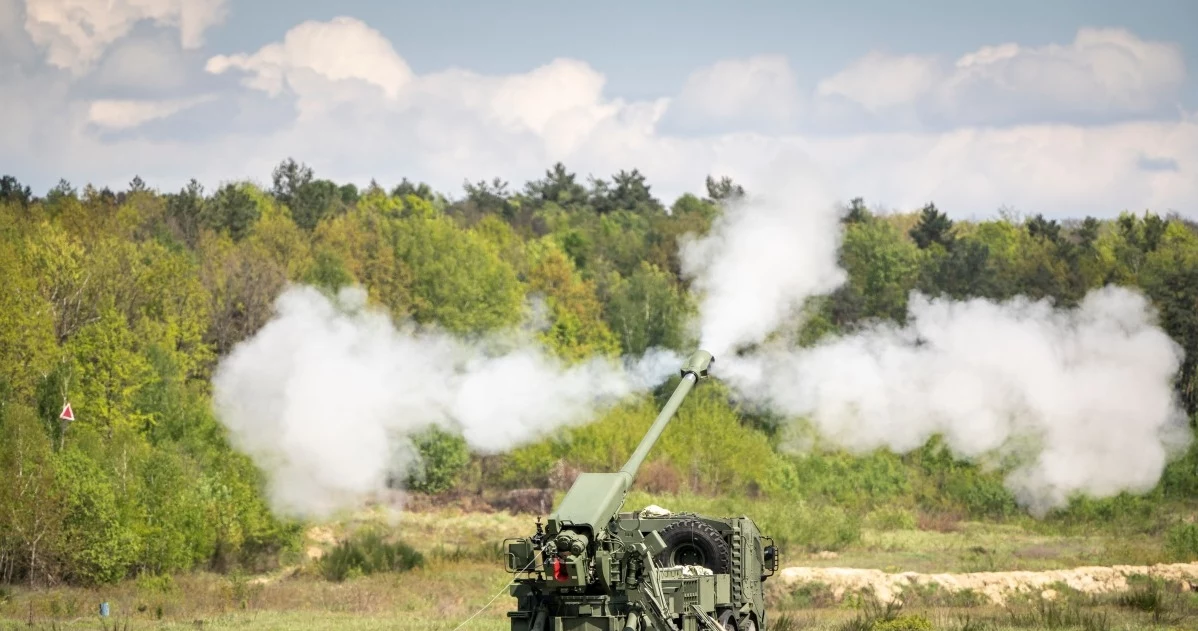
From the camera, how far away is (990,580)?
46.7 m

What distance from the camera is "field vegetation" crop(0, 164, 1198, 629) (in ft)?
152

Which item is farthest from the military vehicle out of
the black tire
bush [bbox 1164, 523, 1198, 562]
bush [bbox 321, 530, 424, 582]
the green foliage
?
the green foliage

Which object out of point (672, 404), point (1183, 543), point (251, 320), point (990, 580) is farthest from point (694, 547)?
point (251, 320)

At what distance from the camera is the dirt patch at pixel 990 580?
149 ft

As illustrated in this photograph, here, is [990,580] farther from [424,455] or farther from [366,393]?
[424,455]

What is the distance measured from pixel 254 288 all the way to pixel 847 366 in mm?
32965

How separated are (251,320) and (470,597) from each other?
24870 millimetres

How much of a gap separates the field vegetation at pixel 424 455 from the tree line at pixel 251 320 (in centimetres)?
13

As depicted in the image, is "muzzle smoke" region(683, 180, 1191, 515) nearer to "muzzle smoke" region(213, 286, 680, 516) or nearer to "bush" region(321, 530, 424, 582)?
"muzzle smoke" region(213, 286, 680, 516)

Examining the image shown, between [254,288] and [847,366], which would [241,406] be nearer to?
[847,366]

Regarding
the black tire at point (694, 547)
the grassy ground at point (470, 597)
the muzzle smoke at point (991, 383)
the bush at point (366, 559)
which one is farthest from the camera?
the bush at point (366, 559)

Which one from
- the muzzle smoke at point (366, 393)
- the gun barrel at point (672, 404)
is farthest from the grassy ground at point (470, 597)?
the gun barrel at point (672, 404)

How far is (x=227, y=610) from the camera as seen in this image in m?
41.2

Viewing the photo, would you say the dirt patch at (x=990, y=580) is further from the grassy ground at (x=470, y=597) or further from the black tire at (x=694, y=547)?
the black tire at (x=694, y=547)
